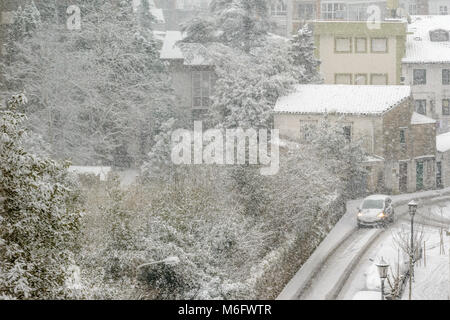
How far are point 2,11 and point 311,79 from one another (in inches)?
345

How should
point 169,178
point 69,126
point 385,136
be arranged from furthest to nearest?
point 69,126 < point 385,136 < point 169,178

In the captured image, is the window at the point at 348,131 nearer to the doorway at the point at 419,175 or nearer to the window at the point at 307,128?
the window at the point at 307,128

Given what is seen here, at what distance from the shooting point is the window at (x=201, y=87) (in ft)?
73.9

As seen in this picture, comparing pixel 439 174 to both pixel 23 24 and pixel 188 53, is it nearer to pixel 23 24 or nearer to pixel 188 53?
pixel 188 53

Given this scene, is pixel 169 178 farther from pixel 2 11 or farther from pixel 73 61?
pixel 2 11

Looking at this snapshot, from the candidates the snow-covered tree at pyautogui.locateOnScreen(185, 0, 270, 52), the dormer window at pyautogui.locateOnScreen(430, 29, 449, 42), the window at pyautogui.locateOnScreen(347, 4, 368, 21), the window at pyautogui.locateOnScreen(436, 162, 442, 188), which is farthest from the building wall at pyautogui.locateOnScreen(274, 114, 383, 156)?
the window at pyautogui.locateOnScreen(347, 4, 368, 21)

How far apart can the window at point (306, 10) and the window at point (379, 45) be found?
26.0ft

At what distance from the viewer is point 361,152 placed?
1617cm

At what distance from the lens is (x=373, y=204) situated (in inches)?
571

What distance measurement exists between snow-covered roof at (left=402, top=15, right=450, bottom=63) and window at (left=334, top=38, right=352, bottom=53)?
6.39ft

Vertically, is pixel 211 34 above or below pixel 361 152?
above

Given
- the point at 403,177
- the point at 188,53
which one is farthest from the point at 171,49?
the point at 403,177

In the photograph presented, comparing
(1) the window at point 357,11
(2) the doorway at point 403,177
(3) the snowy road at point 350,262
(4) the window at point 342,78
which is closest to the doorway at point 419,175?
(2) the doorway at point 403,177

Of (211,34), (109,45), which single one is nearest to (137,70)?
(109,45)
